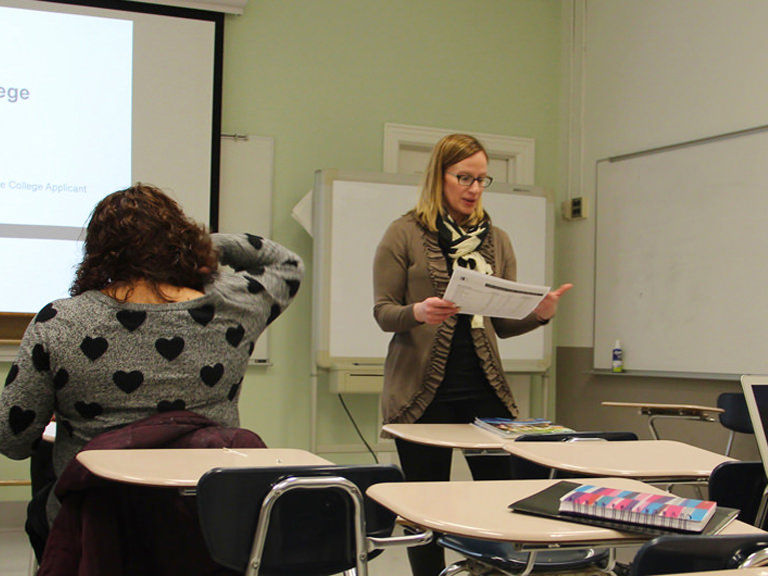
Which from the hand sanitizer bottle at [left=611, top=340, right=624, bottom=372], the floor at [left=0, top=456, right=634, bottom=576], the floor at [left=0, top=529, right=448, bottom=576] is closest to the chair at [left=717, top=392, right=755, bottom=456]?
the floor at [left=0, top=456, right=634, bottom=576]

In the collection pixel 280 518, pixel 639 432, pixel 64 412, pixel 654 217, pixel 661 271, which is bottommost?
pixel 639 432

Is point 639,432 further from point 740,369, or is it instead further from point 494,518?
point 494,518

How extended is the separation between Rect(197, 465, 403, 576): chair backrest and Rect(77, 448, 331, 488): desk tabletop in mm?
48

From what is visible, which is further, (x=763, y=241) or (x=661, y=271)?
(x=661, y=271)

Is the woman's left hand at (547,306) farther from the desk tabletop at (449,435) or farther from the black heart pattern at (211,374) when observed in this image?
the black heart pattern at (211,374)

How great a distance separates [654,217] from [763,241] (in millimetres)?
717

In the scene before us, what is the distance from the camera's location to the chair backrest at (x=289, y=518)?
1406 millimetres

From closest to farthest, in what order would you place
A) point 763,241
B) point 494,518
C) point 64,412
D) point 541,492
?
1. point 494,518
2. point 541,492
3. point 64,412
4. point 763,241

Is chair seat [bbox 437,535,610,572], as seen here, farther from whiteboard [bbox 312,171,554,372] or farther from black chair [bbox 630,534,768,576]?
whiteboard [bbox 312,171,554,372]

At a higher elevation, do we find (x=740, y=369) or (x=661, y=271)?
(x=661, y=271)

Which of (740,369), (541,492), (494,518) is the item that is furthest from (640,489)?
(740,369)

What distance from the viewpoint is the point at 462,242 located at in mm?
2408

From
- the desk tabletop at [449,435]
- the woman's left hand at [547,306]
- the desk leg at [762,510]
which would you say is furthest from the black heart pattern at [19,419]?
the desk leg at [762,510]

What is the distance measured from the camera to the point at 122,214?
69.2 inches
